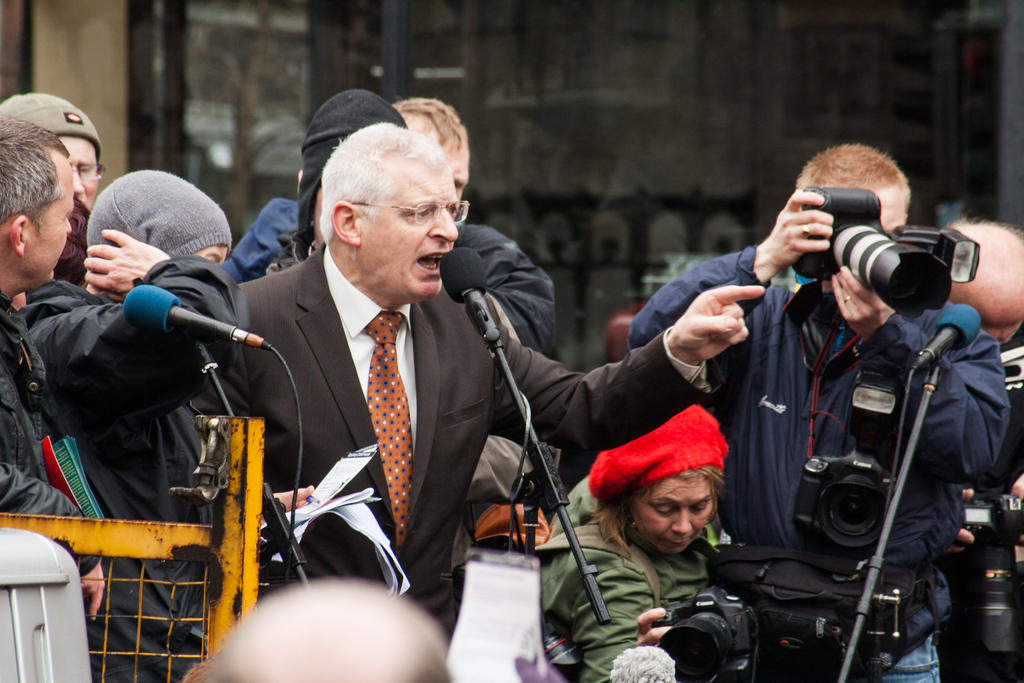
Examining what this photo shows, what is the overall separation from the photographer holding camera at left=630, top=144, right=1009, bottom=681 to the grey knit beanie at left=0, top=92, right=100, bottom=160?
227 centimetres

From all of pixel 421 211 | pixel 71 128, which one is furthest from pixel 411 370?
pixel 71 128

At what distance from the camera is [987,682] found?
3.76m

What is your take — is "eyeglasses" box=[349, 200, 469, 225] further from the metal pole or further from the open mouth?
the metal pole

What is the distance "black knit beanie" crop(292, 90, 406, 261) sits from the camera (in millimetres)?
4211

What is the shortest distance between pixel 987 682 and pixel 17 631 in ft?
9.06

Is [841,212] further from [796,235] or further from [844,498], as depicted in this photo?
[844,498]

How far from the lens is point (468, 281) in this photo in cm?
293

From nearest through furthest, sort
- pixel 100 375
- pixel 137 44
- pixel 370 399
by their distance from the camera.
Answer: pixel 100 375 → pixel 370 399 → pixel 137 44

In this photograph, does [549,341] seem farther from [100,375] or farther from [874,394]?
[100,375]

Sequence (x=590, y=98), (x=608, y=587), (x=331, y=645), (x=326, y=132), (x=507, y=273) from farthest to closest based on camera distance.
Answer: (x=590, y=98)
(x=326, y=132)
(x=507, y=273)
(x=608, y=587)
(x=331, y=645)

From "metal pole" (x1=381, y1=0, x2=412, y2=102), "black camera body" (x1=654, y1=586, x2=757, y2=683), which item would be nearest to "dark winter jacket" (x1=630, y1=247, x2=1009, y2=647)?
"black camera body" (x1=654, y1=586, x2=757, y2=683)

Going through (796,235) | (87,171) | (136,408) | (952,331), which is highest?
(87,171)

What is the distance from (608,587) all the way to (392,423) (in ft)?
2.90

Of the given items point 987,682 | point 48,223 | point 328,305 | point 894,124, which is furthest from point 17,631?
point 894,124
